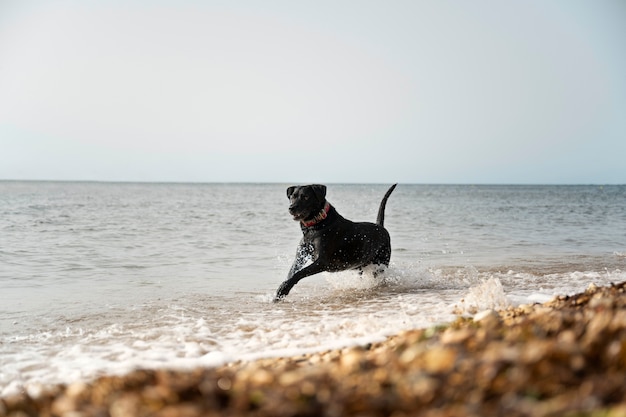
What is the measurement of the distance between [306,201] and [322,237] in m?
0.51

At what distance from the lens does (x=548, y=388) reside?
1927 mm

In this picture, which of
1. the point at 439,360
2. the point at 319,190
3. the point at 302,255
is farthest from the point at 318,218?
the point at 439,360

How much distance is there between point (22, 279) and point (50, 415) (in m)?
6.55

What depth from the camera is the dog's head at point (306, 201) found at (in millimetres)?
7117

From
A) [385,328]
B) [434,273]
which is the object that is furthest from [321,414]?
[434,273]

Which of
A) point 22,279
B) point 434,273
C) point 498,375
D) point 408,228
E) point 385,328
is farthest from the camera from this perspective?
point 408,228

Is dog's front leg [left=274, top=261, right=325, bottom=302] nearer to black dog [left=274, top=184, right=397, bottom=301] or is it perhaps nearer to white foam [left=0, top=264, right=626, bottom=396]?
black dog [left=274, top=184, right=397, bottom=301]

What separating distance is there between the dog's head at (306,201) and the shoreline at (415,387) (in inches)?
180

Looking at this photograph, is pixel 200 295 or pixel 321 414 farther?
pixel 200 295

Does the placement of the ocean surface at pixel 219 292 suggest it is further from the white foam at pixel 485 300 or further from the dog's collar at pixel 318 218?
the dog's collar at pixel 318 218

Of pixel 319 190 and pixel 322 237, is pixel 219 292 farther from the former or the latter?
pixel 319 190

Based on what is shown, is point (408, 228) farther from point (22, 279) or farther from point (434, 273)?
point (22, 279)

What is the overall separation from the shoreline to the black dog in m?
4.54

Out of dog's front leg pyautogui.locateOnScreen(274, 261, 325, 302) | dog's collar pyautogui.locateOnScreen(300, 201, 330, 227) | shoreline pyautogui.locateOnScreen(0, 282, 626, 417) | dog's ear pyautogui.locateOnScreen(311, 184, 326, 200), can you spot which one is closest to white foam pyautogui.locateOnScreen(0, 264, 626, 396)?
dog's front leg pyautogui.locateOnScreen(274, 261, 325, 302)
